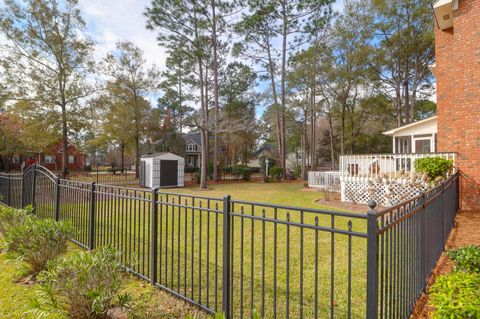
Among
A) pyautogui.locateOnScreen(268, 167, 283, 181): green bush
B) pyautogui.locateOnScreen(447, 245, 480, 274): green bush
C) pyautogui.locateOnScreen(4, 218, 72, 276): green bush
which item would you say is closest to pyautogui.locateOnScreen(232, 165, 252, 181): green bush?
pyautogui.locateOnScreen(268, 167, 283, 181): green bush

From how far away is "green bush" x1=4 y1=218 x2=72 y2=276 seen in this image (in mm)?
3664

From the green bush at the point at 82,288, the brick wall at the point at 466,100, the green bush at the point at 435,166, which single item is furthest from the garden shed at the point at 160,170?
the brick wall at the point at 466,100

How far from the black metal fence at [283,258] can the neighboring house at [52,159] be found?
2936cm

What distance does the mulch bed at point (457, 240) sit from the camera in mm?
2788

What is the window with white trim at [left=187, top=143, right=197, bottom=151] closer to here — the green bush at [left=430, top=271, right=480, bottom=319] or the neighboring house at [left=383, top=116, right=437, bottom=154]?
the neighboring house at [left=383, top=116, right=437, bottom=154]

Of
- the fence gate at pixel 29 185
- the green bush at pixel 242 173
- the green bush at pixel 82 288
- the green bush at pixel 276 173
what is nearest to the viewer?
the green bush at pixel 82 288

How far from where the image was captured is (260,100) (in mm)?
30500

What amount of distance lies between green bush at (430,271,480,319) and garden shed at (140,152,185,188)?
17475mm

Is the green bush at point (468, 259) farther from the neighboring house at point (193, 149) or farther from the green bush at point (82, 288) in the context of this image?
the neighboring house at point (193, 149)

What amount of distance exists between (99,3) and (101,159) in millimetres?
68404

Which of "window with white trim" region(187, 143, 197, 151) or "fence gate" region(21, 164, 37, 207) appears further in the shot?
"window with white trim" region(187, 143, 197, 151)

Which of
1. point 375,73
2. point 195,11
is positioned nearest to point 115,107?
point 195,11

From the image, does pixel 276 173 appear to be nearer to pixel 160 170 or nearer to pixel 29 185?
pixel 160 170

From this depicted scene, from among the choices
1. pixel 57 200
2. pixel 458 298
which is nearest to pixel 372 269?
pixel 458 298
